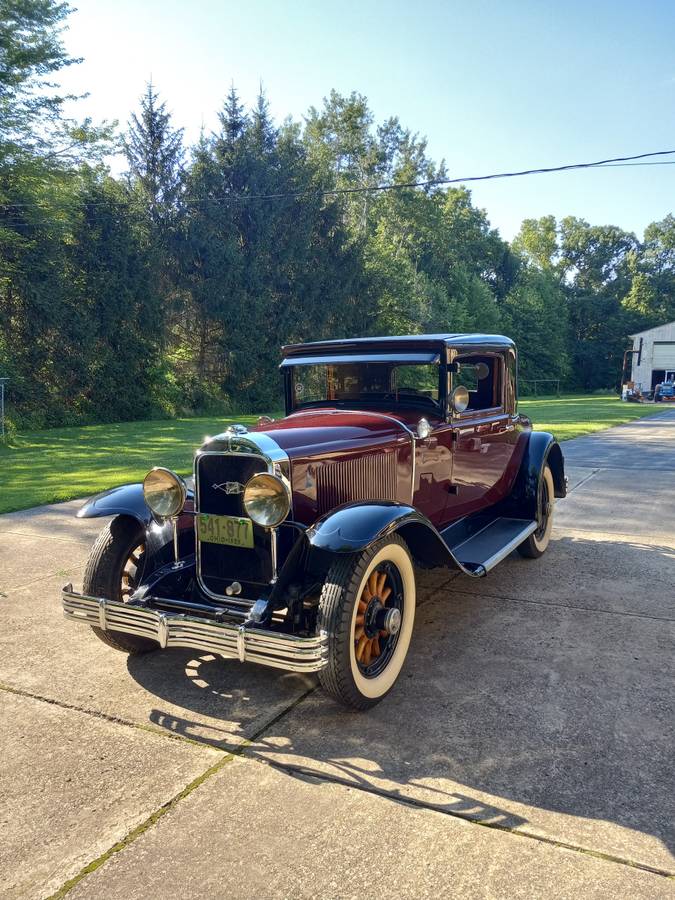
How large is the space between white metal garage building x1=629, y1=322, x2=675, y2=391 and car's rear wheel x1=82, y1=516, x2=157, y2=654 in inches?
1785

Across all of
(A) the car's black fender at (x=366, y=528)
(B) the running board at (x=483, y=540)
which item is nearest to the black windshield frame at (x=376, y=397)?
(B) the running board at (x=483, y=540)

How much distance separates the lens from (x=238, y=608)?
133 inches

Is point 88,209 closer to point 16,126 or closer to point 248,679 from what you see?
point 16,126

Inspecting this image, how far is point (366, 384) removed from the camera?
477 cm

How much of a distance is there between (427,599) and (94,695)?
2319 mm

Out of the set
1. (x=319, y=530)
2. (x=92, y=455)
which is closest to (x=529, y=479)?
(x=319, y=530)

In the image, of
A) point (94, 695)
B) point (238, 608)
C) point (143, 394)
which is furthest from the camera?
point (143, 394)

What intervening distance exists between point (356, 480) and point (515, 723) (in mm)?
1516

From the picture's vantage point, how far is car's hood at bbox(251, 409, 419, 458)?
140 inches

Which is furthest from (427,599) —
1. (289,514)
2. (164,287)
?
Answer: (164,287)

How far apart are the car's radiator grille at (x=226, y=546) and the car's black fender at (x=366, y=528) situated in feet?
1.02

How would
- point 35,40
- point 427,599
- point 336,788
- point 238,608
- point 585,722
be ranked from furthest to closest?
point 35,40 < point 427,599 < point 238,608 < point 585,722 < point 336,788

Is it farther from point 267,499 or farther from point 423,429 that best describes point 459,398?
point 267,499

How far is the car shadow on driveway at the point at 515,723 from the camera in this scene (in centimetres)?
236
